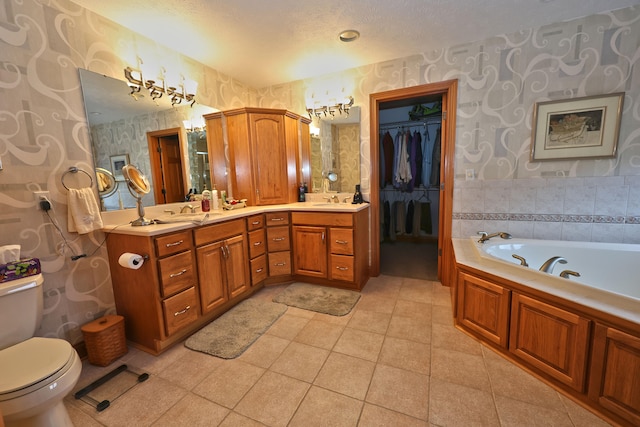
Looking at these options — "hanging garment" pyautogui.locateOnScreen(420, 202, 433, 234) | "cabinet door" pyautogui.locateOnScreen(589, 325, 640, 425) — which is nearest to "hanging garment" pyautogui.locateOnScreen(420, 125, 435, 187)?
"hanging garment" pyautogui.locateOnScreen(420, 202, 433, 234)

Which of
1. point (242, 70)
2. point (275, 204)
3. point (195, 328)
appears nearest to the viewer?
point (195, 328)

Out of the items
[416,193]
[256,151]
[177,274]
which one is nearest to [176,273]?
[177,274]

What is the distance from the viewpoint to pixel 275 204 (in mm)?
3074

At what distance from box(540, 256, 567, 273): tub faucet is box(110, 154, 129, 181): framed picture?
324cm

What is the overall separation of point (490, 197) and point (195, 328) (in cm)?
287

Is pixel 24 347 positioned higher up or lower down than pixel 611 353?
higher up

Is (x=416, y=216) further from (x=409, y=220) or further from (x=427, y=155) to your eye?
(x=427, y=155)

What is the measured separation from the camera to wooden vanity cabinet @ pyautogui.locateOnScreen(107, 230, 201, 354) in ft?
5.65

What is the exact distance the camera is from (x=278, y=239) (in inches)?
110

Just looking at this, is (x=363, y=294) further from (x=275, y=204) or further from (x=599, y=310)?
(x=599, y=310)

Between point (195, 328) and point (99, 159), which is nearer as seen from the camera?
point (99, 159)

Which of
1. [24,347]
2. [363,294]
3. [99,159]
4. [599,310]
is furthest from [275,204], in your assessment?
[599,310]

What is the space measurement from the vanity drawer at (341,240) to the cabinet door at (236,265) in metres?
0.86

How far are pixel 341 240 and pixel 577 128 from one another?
2212mm
